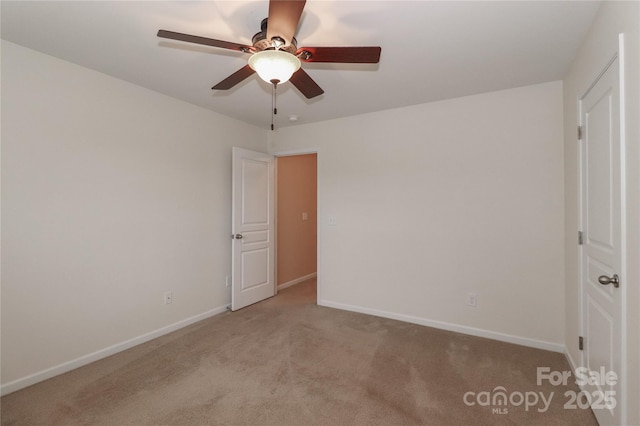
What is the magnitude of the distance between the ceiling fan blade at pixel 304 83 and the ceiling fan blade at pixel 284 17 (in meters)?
0.30

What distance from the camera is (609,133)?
1.64 meters

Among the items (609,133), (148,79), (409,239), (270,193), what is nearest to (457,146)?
(409,239)

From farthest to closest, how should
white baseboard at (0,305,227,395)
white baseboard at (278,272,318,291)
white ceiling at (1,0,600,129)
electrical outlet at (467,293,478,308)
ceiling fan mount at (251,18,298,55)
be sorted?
white baseboard at (278,272,318,291), electrical outlet at (467,293,478,308), white baseboard at (0,305,227,395), white ceiling at (1,0,600,129), ceiling fan mount at (251,18,298,55)

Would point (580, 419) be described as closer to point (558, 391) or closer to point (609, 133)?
point (558, 391)

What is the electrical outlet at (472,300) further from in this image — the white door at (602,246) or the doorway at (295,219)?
the doorway at (295,219)

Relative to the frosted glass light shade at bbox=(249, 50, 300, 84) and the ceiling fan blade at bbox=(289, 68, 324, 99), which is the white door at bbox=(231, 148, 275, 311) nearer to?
the ceiling fan blade at bbox=(289, 68, 324, 99)

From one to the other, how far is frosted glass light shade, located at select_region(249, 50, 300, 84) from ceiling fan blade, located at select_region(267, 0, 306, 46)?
0.09 metres

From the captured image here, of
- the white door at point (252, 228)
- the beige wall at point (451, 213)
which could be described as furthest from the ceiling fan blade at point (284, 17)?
the white door at point (252, 228)

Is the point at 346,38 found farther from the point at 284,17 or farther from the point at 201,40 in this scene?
the point at 201,40

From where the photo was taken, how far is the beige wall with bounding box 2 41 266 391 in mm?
2139

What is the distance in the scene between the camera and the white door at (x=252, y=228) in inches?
146

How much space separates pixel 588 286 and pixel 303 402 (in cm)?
207

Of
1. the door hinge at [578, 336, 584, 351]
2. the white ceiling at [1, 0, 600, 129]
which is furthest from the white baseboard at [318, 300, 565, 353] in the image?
the white ceiling at [1, 0, 600, 129]

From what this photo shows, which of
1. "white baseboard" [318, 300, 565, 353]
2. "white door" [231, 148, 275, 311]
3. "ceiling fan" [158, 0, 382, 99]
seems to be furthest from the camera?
"white door" [231, 148, 275, 311]
